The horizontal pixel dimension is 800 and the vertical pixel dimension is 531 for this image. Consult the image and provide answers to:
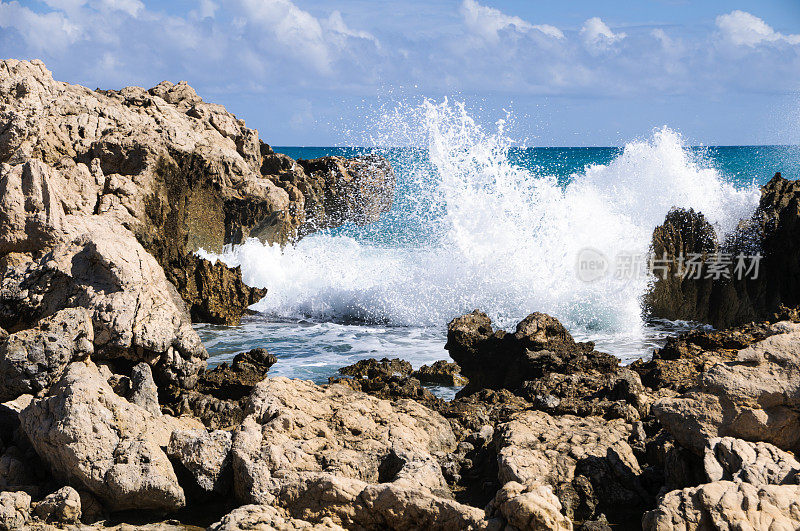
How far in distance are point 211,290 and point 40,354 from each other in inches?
218

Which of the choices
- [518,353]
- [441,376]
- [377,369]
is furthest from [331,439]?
[441,376]

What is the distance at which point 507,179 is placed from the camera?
13203 millimetres

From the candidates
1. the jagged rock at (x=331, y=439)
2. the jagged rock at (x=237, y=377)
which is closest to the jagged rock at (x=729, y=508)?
the jagged rock at (x=331, y=439)

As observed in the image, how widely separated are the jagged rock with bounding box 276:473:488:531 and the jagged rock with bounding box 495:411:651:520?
514mm

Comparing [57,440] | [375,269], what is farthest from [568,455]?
[375,269]

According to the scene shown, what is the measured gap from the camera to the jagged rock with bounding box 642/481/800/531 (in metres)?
2.95

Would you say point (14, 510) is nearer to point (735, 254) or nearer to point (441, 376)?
point (441, 376)

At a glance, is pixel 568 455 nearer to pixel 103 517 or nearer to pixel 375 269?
pixel 103 517

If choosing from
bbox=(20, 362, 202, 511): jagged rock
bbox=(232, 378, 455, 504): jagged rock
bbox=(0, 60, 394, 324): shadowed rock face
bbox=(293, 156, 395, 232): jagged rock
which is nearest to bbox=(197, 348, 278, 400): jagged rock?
bbox=(232, 378, 455, 504): jagged rock

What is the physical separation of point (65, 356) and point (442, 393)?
12.0 feet

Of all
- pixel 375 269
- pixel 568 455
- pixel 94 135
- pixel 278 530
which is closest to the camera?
pixel 278 530

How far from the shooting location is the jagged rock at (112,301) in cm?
546

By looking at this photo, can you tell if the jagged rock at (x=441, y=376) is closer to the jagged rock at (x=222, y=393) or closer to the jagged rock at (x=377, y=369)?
the jagged rock at (x=377, y=369)

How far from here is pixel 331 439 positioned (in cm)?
434
